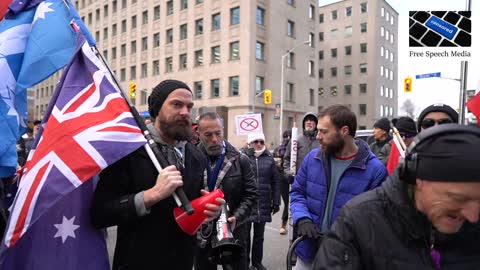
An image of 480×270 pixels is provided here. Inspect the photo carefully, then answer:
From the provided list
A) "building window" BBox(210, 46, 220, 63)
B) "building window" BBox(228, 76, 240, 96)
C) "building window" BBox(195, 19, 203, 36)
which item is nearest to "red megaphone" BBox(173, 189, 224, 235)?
"building window" BBox(228, 76, 240, 96)

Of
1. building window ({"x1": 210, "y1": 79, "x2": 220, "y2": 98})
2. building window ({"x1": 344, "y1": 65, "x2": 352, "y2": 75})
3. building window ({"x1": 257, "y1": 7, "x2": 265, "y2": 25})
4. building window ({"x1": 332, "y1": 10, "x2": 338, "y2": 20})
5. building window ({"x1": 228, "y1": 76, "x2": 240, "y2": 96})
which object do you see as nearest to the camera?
building window ({"x1": 228, "y1": 76, "x2": 240, "y2": 96})

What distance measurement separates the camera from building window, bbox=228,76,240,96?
Result: 3725 centimetres

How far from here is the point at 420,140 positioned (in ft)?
4.36

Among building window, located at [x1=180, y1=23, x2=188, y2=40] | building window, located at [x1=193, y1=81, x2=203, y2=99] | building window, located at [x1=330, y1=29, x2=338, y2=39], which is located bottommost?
building window, located at [x1=193, y1=81, x2=203, y2=99]

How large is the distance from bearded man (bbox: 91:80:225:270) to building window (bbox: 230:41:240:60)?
35001mm

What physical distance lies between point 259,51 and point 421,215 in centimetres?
3710

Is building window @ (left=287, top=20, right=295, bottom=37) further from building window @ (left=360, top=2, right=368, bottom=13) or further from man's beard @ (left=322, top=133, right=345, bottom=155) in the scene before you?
man's beard @ (left=322, top=133, right=345, bottom=155)

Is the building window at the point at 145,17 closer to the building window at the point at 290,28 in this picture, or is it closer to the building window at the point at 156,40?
the building window at the point at 156,40

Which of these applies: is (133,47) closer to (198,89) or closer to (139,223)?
(198,89)

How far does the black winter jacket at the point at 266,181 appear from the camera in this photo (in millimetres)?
6266

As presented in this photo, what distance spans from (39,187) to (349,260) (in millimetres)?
1675

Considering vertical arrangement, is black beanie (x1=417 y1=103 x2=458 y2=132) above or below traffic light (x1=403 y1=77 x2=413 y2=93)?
below

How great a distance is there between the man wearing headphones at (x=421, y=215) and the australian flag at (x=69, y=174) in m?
1.34

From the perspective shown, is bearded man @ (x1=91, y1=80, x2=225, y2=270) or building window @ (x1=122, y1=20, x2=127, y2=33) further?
building window @ (x1=122, y1=20, x2=127, y2=33)
